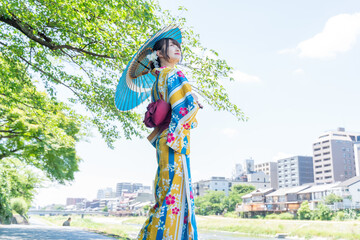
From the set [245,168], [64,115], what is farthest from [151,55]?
[245,168]

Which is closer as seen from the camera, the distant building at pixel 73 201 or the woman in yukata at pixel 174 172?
the woman in yukata at pixel 174 172

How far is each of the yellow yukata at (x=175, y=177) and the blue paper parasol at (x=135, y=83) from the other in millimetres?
615

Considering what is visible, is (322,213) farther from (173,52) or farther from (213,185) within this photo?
(213,185)

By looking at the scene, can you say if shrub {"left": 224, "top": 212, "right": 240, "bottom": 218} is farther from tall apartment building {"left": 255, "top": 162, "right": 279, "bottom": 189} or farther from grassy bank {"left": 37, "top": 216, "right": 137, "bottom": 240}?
tall apartment building {"left": 255, "top": 162, "right": 279, "bottom": 189}

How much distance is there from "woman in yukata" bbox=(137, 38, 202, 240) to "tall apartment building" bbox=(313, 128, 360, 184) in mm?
84045

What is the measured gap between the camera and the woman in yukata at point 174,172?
7.64ft

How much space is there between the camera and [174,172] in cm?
241

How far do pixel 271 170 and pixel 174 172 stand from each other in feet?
333

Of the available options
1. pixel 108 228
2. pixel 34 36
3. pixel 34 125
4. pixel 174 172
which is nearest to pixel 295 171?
pixel 108 228

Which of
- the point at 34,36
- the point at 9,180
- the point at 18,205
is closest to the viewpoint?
the point at 34,36

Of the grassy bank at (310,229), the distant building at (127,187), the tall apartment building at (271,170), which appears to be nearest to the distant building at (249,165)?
the tall apartment building at (271,170)

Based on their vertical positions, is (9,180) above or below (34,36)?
below

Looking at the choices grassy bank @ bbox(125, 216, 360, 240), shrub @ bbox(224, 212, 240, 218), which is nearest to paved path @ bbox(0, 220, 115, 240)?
grassy bank @ bbox(125, 216, 360, 240)

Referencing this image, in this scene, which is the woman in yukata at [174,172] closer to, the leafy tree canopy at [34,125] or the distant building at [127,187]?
the leafy tree canopy at [34,125]
